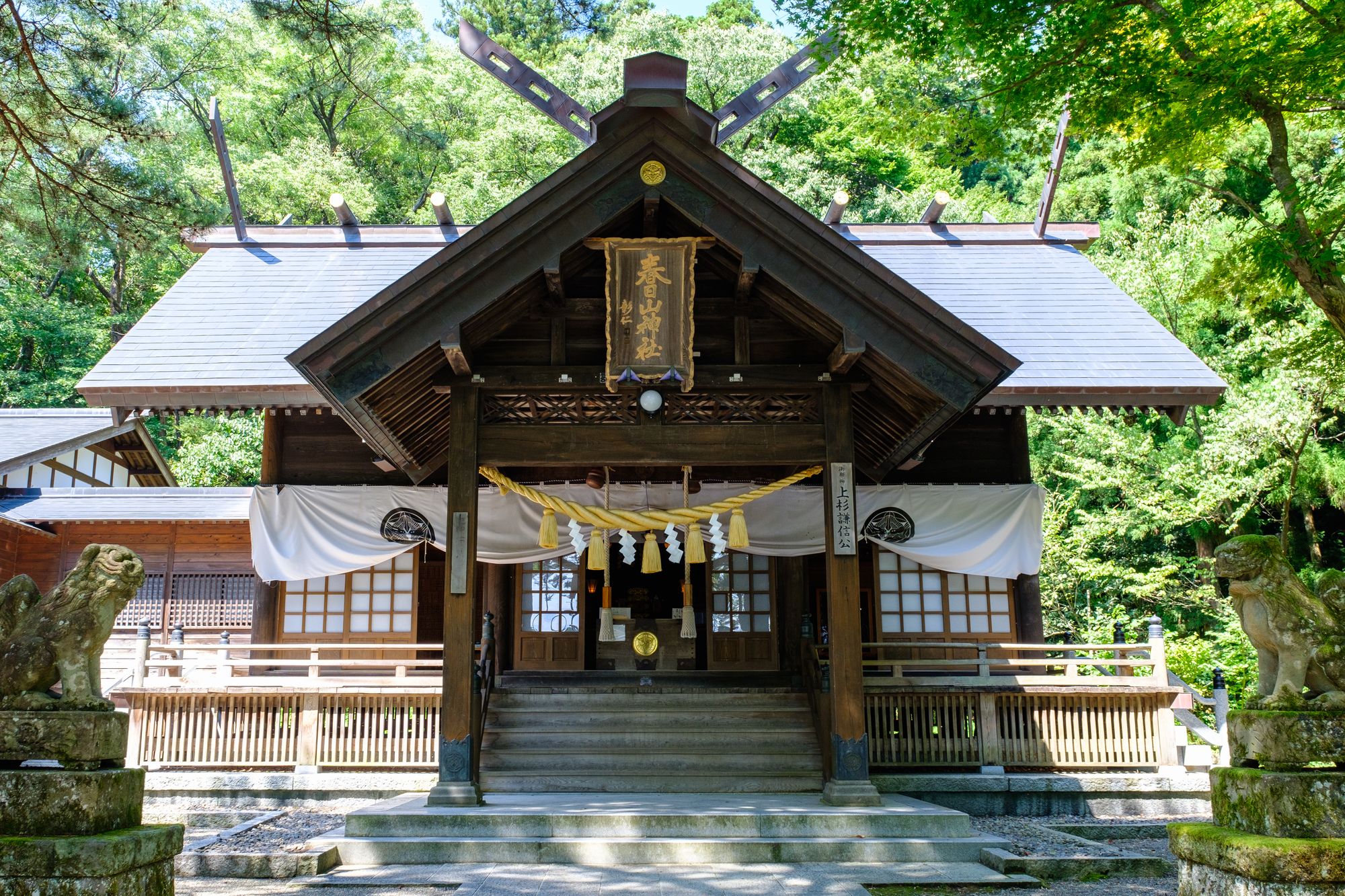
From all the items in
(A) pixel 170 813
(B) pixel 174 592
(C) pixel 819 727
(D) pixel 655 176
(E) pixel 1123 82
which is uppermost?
(E) pixel 1123 82

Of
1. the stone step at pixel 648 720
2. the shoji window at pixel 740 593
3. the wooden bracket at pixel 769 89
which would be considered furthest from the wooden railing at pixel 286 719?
the wooden bracket at pixel 769 89

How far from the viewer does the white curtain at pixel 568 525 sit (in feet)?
40.0

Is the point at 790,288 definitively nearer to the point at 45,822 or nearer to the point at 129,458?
the point at 45,822

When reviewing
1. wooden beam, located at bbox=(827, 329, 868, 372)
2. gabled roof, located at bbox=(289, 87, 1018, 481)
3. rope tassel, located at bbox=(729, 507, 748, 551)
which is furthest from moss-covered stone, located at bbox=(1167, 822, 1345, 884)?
rope tassel, located at bbox=(729, 507, 748, 551)

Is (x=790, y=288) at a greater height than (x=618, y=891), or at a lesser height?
greater

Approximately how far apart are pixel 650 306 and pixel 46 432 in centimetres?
1668

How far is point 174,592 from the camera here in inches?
707

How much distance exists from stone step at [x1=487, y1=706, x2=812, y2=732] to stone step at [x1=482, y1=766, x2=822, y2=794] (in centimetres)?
86

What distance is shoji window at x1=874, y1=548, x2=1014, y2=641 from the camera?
1260 cm

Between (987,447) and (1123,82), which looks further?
(987,447)

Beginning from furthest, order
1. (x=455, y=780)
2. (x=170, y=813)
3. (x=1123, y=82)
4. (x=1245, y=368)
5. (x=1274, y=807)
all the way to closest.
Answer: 1. (x=1245, y=368)
2. (x=170, y=813)
3. (x=1123, y=82)
4. (x=455, y=780)
5. (x=1274, y=807)

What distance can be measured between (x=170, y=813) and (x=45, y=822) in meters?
6.28

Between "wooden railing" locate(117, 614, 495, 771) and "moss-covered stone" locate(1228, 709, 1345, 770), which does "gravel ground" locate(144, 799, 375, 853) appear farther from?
"moss-covered stone" locate(1228, 709, 1345, 770)

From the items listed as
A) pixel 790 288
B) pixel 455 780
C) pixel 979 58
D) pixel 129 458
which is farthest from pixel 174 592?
pixel 979 58
